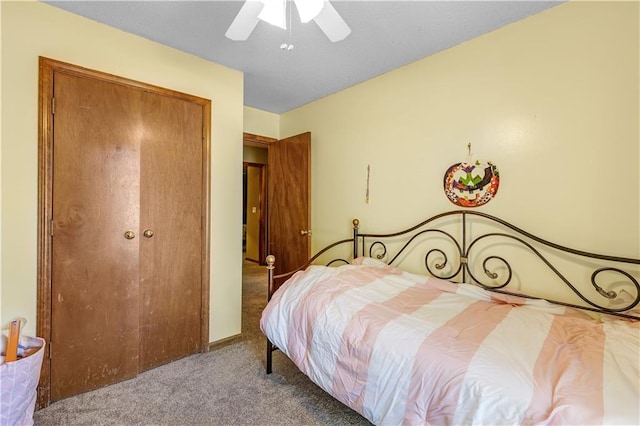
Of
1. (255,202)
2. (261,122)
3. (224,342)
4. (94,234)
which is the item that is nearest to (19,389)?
(94,234)

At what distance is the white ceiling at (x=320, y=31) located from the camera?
171 cm

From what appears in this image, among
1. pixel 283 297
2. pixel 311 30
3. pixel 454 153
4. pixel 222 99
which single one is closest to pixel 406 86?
pixel 454 153

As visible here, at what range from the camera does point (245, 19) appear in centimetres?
139

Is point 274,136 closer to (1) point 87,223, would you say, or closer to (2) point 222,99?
(2) point 222,99

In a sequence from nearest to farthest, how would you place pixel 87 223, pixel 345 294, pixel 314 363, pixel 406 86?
pixel 314 363 < pixel 345 294 < pixel 87 223 < pixel 406 86

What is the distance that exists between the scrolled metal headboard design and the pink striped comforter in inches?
7.2

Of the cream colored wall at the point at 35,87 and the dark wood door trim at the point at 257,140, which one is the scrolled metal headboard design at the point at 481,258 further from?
the dark wood door trim at the point at 257,140

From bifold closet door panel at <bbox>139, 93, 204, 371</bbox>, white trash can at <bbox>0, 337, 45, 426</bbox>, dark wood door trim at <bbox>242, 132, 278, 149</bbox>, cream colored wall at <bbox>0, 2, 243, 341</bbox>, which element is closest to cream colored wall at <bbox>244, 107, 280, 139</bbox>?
dark wood door trim at <bbox>242, 132, 278, 149</bbox>

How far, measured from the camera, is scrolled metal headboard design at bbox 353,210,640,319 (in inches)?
59.6

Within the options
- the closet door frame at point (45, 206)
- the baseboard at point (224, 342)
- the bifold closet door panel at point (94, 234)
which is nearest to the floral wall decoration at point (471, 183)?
the baseboard at point (224, 342)

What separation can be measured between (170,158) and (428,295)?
2048 millimetres

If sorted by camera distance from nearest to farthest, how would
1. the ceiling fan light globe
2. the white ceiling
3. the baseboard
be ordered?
the ceiling fan light globe → the white ceiling → the baseboard

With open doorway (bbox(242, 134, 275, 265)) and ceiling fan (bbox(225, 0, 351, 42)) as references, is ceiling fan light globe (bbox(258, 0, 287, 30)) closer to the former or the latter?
ceiling fan (bbox(225, 0, 351, 42))

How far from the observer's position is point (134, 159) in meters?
2.02
